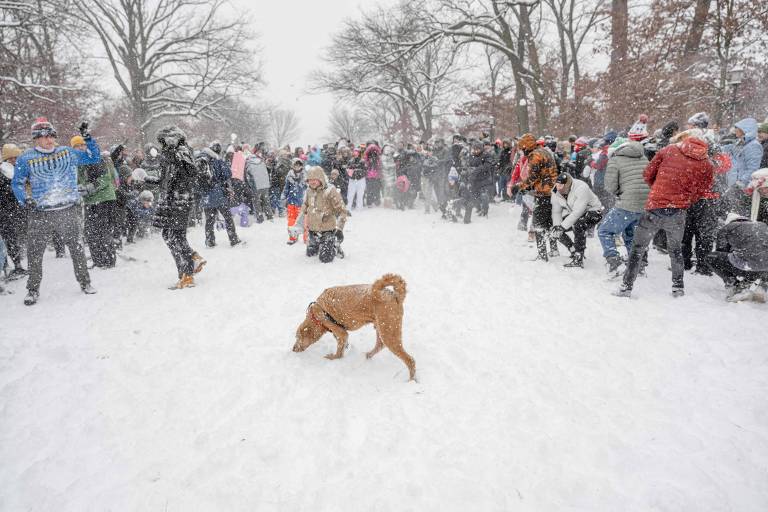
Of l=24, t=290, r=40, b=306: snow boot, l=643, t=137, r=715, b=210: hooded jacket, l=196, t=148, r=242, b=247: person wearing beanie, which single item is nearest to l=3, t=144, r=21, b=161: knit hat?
l=24, t=290, r=40, b=306: snow boot

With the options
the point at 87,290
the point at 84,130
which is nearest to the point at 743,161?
the point at 84,130

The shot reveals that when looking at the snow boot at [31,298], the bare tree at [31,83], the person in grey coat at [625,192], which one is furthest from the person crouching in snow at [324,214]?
the bare tree at [31,83]

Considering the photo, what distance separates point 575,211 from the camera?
5664mm

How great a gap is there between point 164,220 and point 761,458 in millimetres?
6328

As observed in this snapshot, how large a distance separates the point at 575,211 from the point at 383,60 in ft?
44.5

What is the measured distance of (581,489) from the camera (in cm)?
209

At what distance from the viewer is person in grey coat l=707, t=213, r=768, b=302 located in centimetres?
404

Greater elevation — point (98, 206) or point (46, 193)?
point (46, 193)

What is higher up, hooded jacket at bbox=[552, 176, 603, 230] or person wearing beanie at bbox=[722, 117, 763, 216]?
person wearing beanie at bbox=[722, 117, 763, 216]

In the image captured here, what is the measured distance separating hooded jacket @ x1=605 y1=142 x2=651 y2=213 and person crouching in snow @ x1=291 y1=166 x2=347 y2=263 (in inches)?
163

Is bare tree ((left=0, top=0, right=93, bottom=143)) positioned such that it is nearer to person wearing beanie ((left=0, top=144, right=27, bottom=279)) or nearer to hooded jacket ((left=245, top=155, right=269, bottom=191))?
person wearing beanie ((left=0, top=144, right=27, bottom=279))

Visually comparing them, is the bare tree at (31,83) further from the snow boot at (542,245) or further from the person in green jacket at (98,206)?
the snow boot at (542,245)

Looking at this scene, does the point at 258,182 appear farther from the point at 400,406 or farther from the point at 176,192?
the point at 400,406

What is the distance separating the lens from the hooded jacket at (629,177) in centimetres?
493
